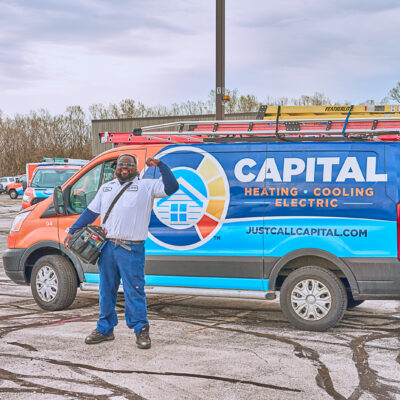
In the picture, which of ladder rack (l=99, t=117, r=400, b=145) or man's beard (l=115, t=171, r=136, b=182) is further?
ladder rack (l=99, t=117, r=400, b=145)

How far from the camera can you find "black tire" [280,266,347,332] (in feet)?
21.9

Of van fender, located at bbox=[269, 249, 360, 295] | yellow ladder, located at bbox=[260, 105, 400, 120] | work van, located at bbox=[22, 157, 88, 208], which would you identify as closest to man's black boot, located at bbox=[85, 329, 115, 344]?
van fender, located at bbox=[269, 249, 360, 295]

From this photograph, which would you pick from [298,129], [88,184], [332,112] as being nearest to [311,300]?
[298,129]

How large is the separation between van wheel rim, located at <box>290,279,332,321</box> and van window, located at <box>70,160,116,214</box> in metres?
2.61

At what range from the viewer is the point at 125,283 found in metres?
6.10

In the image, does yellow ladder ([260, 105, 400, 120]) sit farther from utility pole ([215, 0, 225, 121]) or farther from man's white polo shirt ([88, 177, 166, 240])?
utility pole ([215, 0, 225, 121])

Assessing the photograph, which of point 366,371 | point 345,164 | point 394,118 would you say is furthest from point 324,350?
point 394,118

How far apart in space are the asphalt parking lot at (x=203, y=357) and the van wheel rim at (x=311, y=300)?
21 centimetres

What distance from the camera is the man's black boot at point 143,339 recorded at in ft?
19.4

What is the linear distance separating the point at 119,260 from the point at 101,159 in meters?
1.99

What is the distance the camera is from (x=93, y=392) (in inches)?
186

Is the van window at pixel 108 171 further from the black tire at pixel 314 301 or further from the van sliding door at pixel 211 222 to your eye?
the black tire at pixel 314 301

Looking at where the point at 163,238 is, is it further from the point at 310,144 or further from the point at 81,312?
the point at 310,144

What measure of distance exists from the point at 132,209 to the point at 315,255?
2.06 metres
